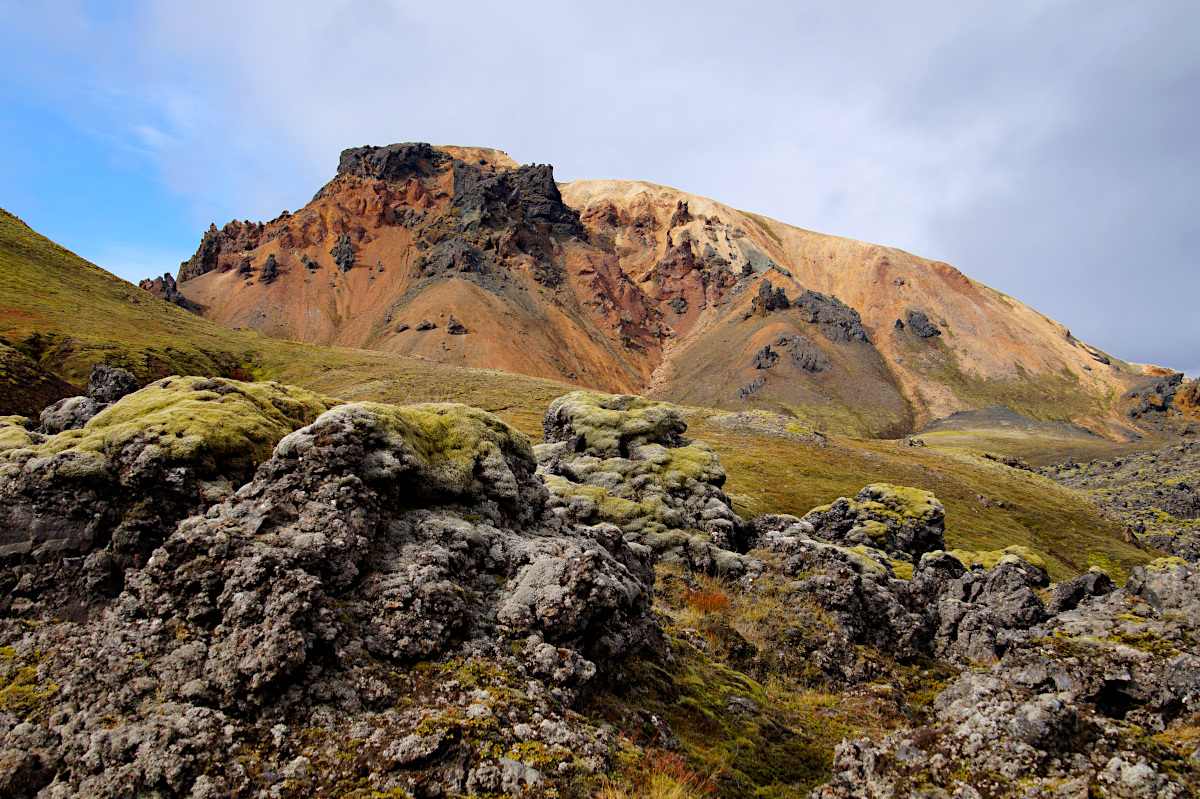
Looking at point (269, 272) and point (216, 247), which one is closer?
point (269, 272)

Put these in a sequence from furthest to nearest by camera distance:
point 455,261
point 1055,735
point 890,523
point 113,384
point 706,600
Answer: point 455,261 → point 890,523 → point 113,384 → point 706,600 → point 1055,735

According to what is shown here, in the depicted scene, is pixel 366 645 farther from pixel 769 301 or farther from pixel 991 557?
pixel 769 301

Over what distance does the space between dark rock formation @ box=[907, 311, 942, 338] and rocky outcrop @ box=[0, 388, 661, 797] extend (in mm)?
220504

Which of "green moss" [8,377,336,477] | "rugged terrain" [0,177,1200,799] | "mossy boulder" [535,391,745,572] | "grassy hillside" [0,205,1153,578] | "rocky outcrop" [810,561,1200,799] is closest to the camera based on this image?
"rugged terrain" [0,177,1200,799]

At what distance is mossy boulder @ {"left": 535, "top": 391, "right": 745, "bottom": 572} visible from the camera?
1733 cm

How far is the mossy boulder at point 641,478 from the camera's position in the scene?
17.3 metres

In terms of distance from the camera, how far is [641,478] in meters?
20.5

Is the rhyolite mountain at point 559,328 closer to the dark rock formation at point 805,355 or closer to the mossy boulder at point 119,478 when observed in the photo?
the dark rock formation at point 805,355

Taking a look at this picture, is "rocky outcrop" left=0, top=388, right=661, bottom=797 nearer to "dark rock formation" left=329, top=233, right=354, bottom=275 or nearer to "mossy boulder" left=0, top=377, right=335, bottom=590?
"mossy boulder" left=0, top=377, right=335, bottom=590

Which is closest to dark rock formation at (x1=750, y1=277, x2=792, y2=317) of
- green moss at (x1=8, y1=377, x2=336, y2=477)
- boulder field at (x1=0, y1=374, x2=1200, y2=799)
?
boulder field at (x1=0, y1=374, x2=1200, y2=799)

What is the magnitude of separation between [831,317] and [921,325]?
3707 centimetres

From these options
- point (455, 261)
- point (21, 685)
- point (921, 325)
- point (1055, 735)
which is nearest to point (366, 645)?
point (21, 685)

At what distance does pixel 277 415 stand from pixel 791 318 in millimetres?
193179

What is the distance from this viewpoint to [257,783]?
4.92 meters
